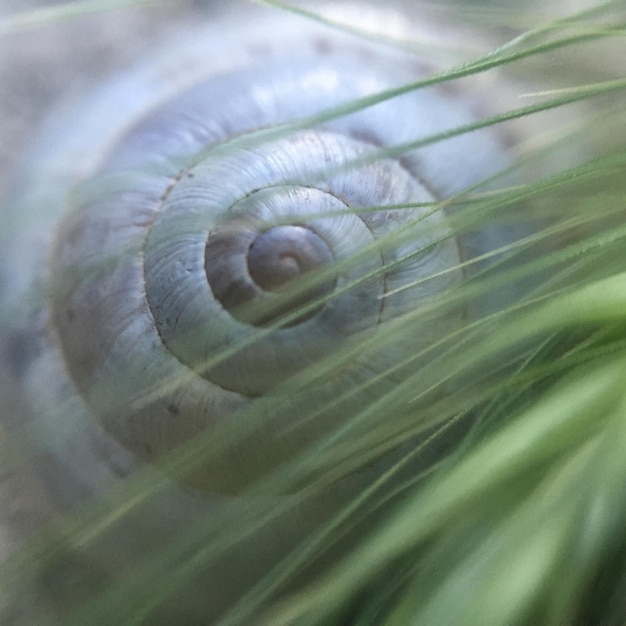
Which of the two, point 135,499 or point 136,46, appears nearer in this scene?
point 135,499

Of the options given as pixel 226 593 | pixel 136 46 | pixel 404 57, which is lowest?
pixel 226 593

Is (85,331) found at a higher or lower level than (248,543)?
higher

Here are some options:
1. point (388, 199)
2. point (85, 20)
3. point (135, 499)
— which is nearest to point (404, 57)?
point (388, 199)

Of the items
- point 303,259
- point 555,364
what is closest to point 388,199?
point 303,259

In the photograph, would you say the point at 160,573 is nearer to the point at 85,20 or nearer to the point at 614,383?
the point at 614,383
